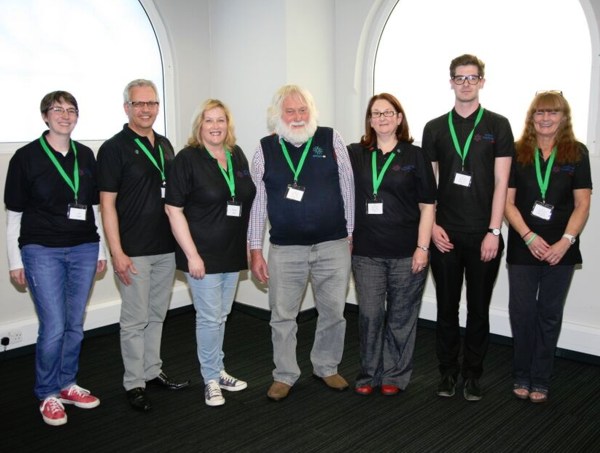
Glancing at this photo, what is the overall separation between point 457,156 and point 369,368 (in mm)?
1210

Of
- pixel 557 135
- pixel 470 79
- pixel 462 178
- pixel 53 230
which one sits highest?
pixel 470 79

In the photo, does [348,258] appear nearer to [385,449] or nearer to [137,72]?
[385,449]

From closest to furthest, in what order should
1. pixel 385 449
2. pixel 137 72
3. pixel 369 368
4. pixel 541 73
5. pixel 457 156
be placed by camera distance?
pixel 385 449 → pixel 457 156 → pixel 369 368 → pixel 541 73 → pixel 137 72

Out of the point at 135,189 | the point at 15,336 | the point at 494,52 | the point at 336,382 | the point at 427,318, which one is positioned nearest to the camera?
the point at 135,189

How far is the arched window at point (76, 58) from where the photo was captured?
3730mm

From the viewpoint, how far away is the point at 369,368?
310cm

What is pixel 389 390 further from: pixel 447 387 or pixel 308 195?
pixel 308 195

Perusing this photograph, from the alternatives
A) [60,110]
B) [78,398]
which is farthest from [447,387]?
[60,110]

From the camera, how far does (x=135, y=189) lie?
2795 millimetres

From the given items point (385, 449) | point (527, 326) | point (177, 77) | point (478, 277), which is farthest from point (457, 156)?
point (177, 77)

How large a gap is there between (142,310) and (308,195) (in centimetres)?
103

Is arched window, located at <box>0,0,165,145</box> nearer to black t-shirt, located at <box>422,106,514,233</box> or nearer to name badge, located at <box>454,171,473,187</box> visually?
black t-shirt, located at <box>422,106,514,233</box>

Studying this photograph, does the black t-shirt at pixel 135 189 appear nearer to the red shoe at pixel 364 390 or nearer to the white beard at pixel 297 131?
the white beard at pixel 297 131

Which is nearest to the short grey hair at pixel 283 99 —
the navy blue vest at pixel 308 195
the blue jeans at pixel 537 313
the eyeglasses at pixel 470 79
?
the navy blue vest at pixel 308 195
